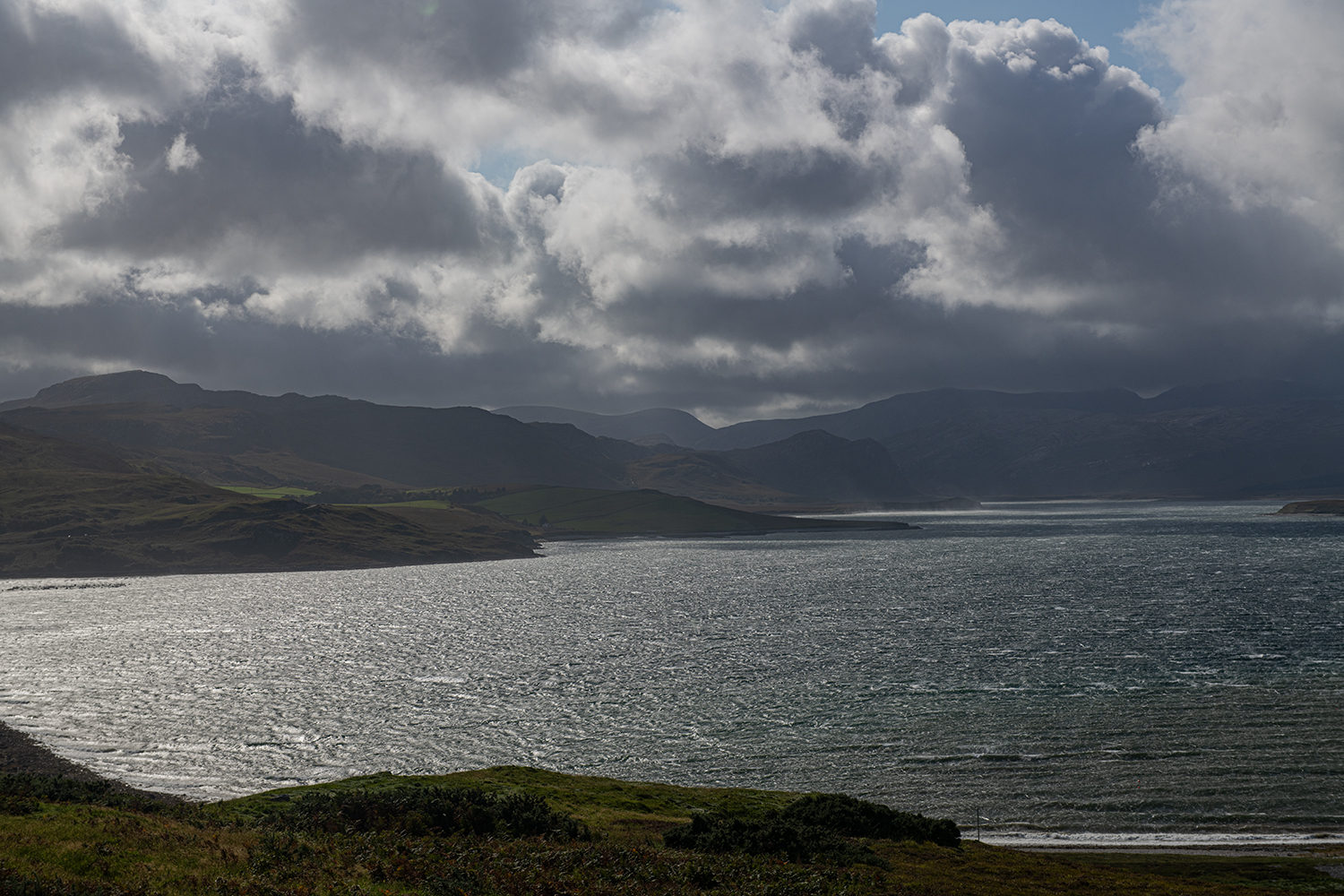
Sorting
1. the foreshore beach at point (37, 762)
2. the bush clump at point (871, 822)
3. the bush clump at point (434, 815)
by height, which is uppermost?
the bush clump at point (434, 815)

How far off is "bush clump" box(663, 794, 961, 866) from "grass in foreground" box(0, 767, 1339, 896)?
2.68 feet

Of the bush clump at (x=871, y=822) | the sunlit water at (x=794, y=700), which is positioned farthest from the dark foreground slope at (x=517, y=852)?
the sunlit water at (x=794, y=700)

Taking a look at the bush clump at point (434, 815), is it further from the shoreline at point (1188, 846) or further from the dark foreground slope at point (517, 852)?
the shoreline at point (1188, 846)

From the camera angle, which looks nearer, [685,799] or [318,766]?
[685,799]

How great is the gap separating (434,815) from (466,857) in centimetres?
793

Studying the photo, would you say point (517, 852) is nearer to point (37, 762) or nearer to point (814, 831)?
point (814, 831)

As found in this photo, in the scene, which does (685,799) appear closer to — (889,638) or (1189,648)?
(889,638)

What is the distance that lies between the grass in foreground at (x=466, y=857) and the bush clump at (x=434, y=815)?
0.26 ft

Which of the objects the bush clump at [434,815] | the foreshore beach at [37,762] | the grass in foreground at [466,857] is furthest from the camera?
the foreshore beach at [37,762]

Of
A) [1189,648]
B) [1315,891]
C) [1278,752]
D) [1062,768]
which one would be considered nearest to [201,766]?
[1062,768]

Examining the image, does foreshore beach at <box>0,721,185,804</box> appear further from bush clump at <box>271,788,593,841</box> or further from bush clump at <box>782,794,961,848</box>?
bush clump at <box>782,794,961,848</box>

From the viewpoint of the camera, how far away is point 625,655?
10188 cm

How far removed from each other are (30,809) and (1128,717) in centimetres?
6737

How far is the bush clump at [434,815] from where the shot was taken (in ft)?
115
